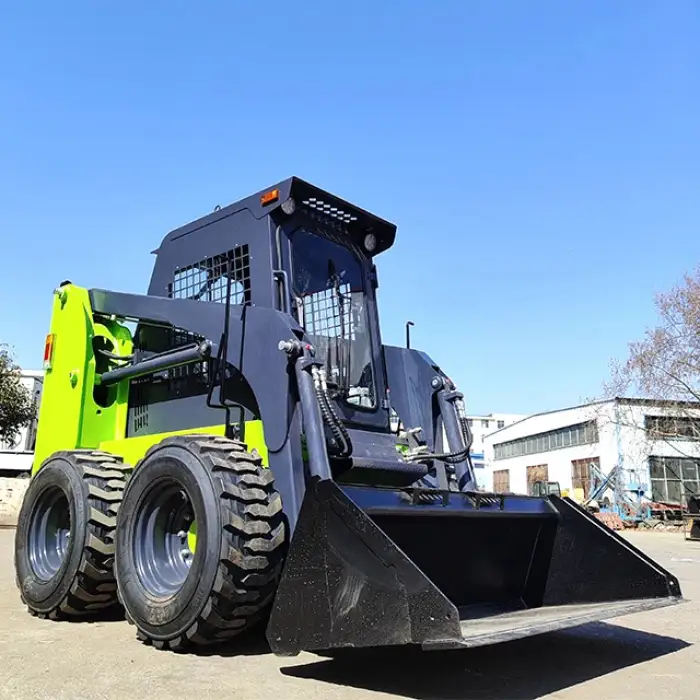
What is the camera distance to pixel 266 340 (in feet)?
16.0

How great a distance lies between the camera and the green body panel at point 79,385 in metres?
6.66

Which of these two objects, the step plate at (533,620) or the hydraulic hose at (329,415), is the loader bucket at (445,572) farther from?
the hydraulic hose at (329,415)

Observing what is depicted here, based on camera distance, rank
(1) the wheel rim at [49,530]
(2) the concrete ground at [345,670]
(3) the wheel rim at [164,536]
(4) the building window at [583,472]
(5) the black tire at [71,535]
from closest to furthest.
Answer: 1. (2) the concrete ground at [345,670]
2. (3) the wheel rim at [164,536]
3. (5) the black tire at [71,535]
4. (1) the wheel rim at [49,530]
5. (4) the building window at [583,472]

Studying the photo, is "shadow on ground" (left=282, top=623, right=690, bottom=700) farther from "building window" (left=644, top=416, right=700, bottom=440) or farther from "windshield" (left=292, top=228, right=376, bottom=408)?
"building window" (left=644, top=416, right=700, bottom=440)

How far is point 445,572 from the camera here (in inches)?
186

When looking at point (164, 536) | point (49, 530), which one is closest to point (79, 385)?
point (49, 530)

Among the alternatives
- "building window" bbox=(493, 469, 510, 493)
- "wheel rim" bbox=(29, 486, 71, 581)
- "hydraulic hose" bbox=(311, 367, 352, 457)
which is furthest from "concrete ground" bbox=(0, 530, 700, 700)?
"building window" bbox=(493, 469, 510, 493)

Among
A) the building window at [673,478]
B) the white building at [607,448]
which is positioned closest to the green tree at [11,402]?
the white building at [607,448]

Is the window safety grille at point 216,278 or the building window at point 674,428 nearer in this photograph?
the window safety grille at point 216,278

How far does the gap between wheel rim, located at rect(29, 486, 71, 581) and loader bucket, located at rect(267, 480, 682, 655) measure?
10.3 feet

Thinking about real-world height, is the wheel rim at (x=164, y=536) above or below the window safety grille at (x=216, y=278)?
below

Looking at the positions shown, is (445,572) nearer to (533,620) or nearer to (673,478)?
(533,620)

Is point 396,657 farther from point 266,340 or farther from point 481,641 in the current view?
point 266,340

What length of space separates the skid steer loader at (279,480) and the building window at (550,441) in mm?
31996
